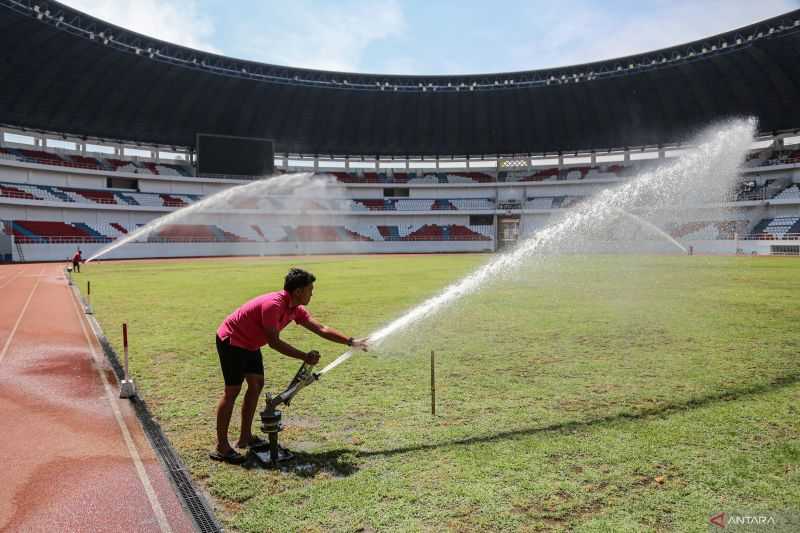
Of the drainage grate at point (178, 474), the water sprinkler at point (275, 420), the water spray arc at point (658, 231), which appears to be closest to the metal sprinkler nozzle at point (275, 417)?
the water sprinkler at point (275, 420)

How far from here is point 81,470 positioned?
512cm

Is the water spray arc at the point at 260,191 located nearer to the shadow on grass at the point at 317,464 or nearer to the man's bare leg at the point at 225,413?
the man's bare leg at the point at 225,413

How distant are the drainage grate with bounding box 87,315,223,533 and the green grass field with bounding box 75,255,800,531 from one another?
0.37ft

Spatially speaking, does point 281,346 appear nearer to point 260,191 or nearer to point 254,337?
point 254,337

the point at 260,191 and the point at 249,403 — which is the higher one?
the point at 260,191

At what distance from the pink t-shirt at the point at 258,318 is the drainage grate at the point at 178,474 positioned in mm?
1342

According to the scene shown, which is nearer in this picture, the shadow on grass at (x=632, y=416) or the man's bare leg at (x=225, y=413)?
the man's bare leg at (x=225, y=413)

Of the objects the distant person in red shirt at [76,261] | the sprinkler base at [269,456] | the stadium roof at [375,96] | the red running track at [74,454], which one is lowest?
the red running track at [74,454]

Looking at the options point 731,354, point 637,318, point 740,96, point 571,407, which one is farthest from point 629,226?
point 571,407

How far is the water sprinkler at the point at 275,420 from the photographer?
16.5 ft

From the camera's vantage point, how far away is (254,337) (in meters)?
5.04

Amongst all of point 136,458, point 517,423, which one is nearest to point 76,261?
point 136,458

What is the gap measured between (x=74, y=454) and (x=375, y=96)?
2626 inches

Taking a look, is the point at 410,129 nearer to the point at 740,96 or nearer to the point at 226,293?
the point at 740,96
